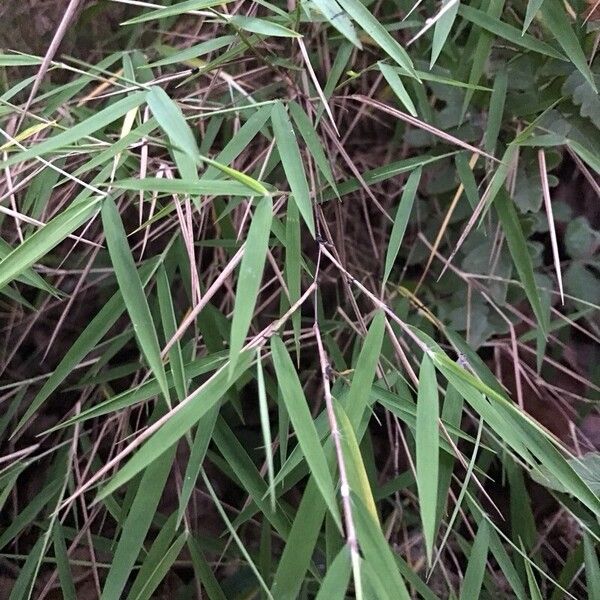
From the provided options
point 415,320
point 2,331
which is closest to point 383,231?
point 415,320

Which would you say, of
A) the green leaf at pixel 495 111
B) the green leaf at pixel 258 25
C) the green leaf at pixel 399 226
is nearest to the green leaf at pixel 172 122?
the green leaf at pixel 258 25

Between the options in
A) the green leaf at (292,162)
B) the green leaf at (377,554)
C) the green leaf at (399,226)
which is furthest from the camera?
the green leaf at (399,226)

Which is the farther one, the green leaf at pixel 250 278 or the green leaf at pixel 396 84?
the green leaf at pixel 396 84

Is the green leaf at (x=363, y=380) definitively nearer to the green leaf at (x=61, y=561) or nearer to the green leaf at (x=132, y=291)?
the green leaf at (x=132, y=291)

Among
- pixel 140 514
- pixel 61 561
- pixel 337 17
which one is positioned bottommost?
pixel 61 561

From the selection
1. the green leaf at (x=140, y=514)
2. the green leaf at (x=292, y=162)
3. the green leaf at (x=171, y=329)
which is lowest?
the green leaf at (x=140, y=514)

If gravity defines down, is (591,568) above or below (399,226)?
below

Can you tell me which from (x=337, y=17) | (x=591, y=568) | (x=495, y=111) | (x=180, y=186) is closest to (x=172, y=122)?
(x=180, y=186)

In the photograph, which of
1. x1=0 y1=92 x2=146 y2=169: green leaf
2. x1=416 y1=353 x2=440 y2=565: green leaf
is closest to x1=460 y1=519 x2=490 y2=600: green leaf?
x1=416 y1=353 x2=440 y2=565: green leaf

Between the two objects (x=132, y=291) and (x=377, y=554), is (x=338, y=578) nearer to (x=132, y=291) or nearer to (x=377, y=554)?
(x=377, y=554)
